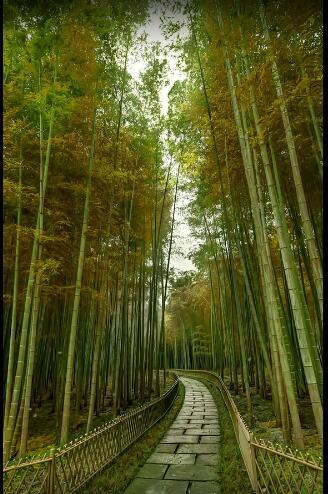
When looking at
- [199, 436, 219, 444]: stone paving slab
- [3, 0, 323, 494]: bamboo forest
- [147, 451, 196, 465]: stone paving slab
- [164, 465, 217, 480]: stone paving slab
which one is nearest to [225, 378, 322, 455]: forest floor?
[3, 0, 323, 494]: bamboo forest

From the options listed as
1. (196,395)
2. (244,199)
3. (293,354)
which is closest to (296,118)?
(244,199)

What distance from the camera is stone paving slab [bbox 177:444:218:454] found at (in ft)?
14.2

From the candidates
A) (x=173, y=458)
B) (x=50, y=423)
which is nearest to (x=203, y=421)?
(x=173, y=458)

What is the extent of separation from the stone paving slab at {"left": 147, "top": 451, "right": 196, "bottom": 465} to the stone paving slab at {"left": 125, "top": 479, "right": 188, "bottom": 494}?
1.86 ft

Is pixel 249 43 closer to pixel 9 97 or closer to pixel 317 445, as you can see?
pixel 9 97

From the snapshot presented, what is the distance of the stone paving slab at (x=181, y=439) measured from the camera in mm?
4795

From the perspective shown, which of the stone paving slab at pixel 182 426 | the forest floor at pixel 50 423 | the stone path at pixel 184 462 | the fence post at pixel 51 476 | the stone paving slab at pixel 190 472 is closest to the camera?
the fence post at pixel 51 476

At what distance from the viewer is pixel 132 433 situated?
177 inches

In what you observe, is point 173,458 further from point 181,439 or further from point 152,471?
point 181,439

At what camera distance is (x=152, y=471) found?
12.0 feet

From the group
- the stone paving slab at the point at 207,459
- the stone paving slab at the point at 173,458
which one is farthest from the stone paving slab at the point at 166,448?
the stone paving slab at the point at 207,459

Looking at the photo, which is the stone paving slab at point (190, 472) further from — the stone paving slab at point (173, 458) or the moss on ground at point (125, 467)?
the moss on ground at point (125, 467)

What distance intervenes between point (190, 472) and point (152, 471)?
45 cm

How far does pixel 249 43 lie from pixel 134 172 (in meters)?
3.54
